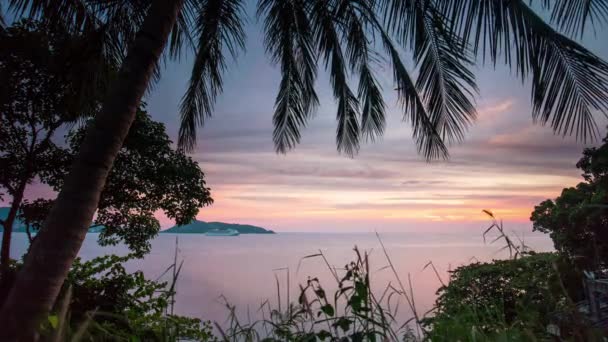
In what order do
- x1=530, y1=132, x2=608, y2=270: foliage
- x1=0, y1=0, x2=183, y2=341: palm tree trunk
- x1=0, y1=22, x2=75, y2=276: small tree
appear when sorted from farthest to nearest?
1. x1=530, y1=132, x2=608, y2=270: foliage
2. x1=0, y1=22, x2=75, y2=276: small tree
3. x1=0, y1=0, x2=183, y2=341: palm tree trunk

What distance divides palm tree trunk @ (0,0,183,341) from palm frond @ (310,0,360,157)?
9.24ft

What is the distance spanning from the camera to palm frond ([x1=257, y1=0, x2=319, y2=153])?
21.1 ft

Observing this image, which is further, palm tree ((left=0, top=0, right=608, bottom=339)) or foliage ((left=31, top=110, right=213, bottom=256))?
foliage ((left=31, top=110, right=213, bottom=256))

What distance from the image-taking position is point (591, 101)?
11.6 feet

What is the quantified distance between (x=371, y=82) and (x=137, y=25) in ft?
10.5

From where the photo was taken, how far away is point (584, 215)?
1583 cm

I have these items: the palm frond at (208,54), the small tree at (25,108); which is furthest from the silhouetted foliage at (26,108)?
the palm frond at (208,54)

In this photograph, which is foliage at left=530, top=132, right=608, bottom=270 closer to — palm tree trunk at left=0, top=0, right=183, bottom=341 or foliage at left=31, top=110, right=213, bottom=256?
Result: foliage at left=31, top=110, right=213, bottom=256

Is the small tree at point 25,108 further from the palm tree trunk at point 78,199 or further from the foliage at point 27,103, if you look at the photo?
the palm tree trunk at point 78,199

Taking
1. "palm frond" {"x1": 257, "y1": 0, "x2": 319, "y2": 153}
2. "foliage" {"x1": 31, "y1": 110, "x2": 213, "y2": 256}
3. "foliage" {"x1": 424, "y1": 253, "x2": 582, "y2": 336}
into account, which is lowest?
"foliage" {"x1": 424, "y1": 253, "x2": 582, "y2": 336}

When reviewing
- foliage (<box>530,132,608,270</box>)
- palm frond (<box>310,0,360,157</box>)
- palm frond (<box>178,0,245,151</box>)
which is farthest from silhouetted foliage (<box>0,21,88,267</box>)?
foliage (<box>530,132,608,270</box>)

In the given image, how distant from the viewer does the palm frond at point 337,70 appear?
19.4 feet

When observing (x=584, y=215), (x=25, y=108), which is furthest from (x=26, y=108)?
(x=584, y=215)

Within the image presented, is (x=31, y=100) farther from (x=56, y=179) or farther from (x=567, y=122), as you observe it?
(x=567, y=122)
